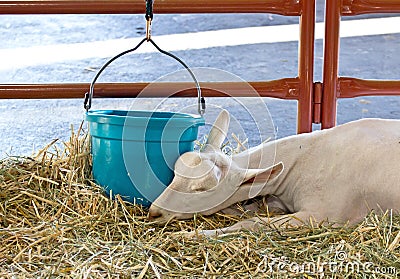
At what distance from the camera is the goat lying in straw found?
8.83 feet

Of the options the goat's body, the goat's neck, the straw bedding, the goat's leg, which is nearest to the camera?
the straw bedding

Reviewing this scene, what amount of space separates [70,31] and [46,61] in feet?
4.92

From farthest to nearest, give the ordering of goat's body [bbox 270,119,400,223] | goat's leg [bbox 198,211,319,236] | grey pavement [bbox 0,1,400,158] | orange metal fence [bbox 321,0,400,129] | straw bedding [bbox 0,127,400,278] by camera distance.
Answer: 1. grey pavement [bbox 0,1,400,158]
2. orange metal fence [bbox 321,0,400,129]
3. goat's body [bbox 270,119,400,223]
4. goat's leg [bbox 198,211,319,236]
5. straw bedding [bbox 0,127,400,278]

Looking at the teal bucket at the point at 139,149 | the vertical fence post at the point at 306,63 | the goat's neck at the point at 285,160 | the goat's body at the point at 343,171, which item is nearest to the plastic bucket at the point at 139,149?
the teal bucket at the point at 139,149

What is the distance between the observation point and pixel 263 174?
8.89ft

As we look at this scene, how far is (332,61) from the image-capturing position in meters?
3.32

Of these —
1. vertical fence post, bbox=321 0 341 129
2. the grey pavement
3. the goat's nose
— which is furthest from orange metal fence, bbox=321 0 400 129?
the grey pavement

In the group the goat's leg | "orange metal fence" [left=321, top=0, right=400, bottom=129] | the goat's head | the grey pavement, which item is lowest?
the grey pavement

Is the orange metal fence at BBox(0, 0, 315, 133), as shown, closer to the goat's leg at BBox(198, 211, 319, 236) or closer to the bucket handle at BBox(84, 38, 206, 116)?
the bucket handle at BBox(84, 38, 206, 116)

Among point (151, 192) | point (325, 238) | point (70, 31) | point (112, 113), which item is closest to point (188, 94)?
point (112, 113)

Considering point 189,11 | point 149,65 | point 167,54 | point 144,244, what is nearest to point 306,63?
point 189,11

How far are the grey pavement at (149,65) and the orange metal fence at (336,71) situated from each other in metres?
1.58

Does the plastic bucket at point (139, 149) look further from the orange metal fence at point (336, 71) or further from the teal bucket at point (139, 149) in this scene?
the orange metal fence at point (336, 71)

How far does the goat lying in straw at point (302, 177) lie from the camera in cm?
269
